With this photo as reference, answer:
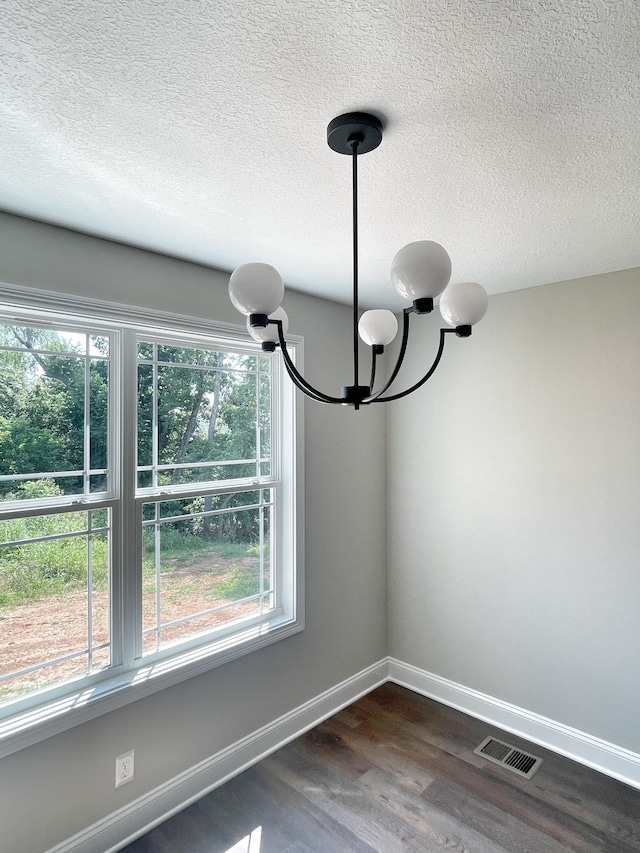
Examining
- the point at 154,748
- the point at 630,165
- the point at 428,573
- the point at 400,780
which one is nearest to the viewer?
the point at 630,165

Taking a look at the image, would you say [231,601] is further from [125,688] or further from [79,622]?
[79,622]

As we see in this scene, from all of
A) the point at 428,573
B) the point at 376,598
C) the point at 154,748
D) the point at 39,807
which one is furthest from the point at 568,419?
the point at 39,807

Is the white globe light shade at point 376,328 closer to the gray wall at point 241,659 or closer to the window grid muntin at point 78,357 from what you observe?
the gray wall at point 241,659

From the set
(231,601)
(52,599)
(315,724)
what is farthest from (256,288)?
(315,724)

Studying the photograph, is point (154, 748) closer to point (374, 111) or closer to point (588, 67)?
point (374, 111)

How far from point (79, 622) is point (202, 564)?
61 centimetres

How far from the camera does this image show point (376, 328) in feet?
5.16

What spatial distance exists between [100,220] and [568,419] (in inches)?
95.3

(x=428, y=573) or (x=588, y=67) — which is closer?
(x=588, y=67)

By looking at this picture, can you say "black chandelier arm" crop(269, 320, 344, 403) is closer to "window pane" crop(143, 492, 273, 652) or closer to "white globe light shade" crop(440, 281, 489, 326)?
"white globe light shade" crop(440, 281, 489, 326)

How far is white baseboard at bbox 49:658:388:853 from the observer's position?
1.94 m

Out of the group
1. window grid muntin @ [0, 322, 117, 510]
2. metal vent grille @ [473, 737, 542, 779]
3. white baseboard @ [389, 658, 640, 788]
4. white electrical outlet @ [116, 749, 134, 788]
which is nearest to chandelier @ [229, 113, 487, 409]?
window grid muntin @ [0, 322, 117, 510]

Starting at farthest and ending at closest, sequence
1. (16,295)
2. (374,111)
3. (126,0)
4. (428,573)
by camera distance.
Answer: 1. (428,573)
2. (16,295)
3. (374,111)
4. (126,0)

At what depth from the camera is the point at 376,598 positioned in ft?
10.9
